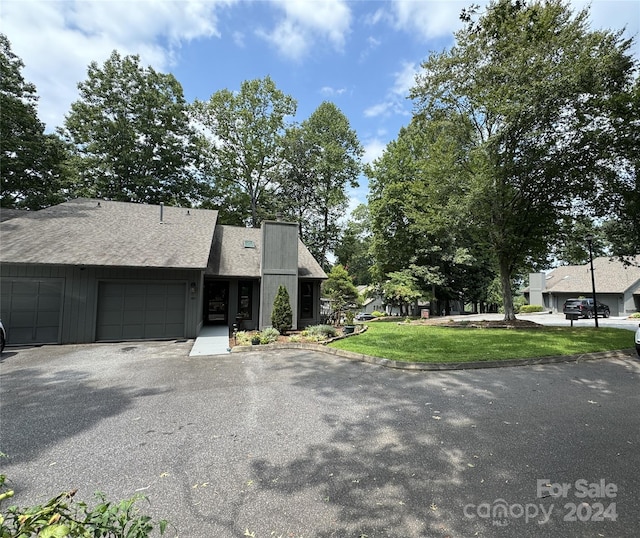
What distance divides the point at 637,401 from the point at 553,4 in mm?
17015

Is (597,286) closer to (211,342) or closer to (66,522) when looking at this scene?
(211,342)

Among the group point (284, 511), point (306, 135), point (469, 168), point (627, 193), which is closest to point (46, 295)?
point (284, 511)

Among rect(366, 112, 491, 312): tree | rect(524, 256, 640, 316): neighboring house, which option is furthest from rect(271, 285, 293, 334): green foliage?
rect(524, 256, 640, 316): neighboring house

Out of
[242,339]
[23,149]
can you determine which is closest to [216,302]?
[242,339]

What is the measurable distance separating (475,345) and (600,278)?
30.9m

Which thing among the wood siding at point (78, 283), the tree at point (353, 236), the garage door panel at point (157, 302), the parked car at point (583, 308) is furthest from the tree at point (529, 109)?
the wood siding at point (78, 283)

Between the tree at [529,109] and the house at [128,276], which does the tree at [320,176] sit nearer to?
the tree at [529,109]

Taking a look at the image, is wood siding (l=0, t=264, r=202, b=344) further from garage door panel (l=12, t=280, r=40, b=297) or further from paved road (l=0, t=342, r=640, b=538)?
paved road (l=0, t=342, r=640, b=538)

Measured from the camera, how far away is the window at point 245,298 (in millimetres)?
15477

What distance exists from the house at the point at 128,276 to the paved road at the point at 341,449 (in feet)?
15.5

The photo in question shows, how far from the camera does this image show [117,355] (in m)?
9.27

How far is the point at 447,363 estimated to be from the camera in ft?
24.7

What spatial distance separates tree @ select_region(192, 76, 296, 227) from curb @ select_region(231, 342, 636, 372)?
2096 cm

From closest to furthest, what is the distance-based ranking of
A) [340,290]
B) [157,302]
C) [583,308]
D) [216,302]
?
[157,302]
[216,302]
[340,290]
[583,308]
